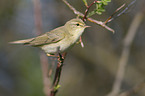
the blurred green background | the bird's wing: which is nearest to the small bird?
the bird's wing

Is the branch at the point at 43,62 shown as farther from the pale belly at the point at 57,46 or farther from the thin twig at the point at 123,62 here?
the thin twig at the point at 123,62

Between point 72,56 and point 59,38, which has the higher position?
point 59,38

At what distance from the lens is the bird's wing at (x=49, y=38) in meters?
3.26

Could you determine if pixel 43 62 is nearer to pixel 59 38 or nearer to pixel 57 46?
pixel 57 46

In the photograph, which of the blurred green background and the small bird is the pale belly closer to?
the small bird

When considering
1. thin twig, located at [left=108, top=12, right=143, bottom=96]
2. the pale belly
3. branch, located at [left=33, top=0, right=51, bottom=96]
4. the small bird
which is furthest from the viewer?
thin twig, located at [left=108, top=12, right=143, bottom=96]

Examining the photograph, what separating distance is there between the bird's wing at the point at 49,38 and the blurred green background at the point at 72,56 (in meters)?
2.58

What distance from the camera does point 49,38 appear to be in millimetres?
3342

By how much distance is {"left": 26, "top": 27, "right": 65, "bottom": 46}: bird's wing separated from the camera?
326 centimetres

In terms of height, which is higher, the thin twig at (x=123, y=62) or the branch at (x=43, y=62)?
the branch at (x=43, y=62)

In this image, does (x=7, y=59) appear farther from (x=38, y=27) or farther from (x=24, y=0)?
(x=38, y=27)

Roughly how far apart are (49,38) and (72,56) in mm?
3466

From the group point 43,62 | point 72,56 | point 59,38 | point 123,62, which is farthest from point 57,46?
point 72,56

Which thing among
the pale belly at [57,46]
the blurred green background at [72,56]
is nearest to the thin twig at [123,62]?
the blurred green background at [72,56]
